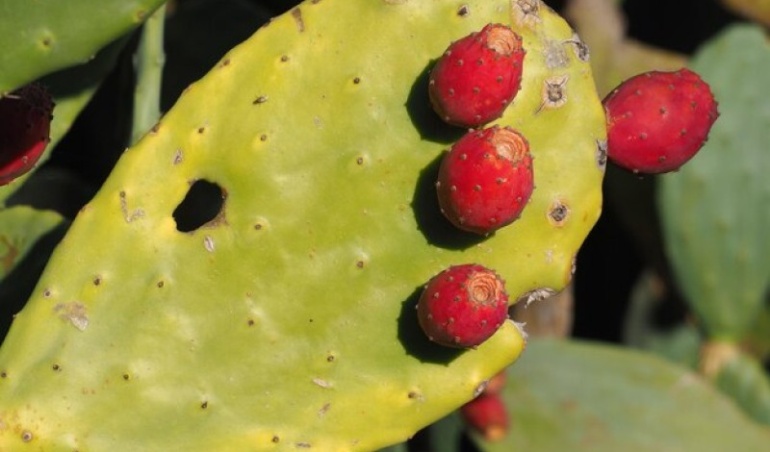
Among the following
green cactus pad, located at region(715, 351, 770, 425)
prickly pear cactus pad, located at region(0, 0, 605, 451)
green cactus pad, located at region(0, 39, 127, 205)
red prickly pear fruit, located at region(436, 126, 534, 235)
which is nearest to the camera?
red prickly pear fruit, located at region(436, 126, 534, 235)

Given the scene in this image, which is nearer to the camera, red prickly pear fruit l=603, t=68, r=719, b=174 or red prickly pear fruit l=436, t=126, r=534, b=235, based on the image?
red prickly pear fruit l=436, t=126, r=534, b=235

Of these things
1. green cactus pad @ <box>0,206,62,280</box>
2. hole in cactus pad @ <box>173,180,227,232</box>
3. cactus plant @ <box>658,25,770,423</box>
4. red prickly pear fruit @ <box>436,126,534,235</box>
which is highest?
red prickly pear fruit @ <box>436,126,534,235</box>

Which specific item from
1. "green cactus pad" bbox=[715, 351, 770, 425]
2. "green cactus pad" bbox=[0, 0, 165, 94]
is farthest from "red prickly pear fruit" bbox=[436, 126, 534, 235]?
"green cactus pad" bbox=[715, 351, 770, 425]

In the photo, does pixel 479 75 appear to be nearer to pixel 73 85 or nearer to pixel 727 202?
pixel 73 85

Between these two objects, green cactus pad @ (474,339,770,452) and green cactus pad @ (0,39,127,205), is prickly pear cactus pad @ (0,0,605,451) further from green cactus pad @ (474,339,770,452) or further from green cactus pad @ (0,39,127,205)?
green cactus pad @ (474,339,770,452)

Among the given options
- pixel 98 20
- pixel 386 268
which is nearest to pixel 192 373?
pixel 386 268

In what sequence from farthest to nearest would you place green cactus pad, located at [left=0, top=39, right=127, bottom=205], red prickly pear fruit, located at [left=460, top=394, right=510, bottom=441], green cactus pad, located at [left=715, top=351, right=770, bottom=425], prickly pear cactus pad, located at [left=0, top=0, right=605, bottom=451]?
green cactus pad, located at [left=715, top=351, right=770, bottom=425] → red prickly pear fruit, located at [left=460, top=394, right=510, bottom=441] → green cactus pad, located at [left=0, top=39, right=127, bottom=205] → prickly pear cactus pad, located at [left=0, top=0, right=605, bottom=451]
